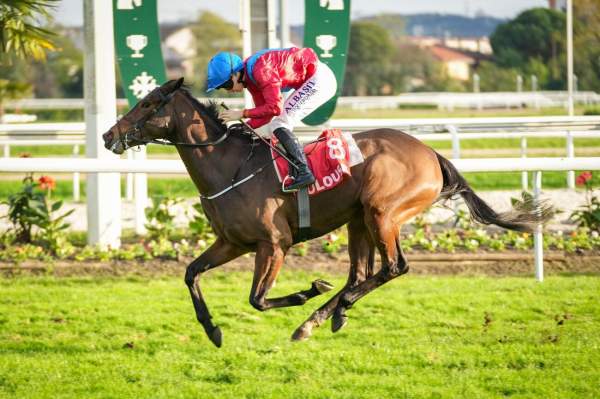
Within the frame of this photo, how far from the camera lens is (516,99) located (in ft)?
81.7

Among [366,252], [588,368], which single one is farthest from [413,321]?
[588,368]

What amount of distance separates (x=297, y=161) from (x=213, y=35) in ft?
116

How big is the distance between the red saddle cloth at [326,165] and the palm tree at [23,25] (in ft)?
13.2

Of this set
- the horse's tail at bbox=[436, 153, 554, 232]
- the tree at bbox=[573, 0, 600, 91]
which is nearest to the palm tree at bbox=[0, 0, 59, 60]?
the horse's tail at bbox=[436, 153, 554, 232]

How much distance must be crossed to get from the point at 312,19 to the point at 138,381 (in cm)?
422

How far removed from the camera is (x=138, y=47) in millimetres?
8469

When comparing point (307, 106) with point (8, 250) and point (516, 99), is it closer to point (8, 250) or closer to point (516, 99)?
point (8, 250)

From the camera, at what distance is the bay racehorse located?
5215mm

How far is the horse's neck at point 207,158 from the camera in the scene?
5.30 metres

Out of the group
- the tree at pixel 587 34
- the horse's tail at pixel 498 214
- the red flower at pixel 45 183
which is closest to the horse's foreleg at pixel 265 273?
the horse's tail at pixel 498 214

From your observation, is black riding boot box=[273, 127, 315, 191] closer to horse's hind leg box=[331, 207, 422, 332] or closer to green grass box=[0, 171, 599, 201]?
horse's hind leg box=[331, 207, 422, 332]

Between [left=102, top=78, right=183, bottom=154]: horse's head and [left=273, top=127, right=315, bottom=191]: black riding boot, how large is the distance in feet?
2.08

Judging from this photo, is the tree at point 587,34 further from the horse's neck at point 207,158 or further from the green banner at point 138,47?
the horse's neck at point 207,158

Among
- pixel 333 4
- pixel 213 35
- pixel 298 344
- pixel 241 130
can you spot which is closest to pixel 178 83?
pixel 241 130
